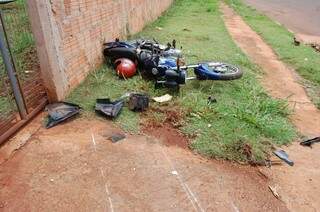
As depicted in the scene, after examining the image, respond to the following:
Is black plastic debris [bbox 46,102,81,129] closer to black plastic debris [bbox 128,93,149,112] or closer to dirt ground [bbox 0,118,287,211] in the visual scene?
dirt ground [bbox 0,118,287,211]

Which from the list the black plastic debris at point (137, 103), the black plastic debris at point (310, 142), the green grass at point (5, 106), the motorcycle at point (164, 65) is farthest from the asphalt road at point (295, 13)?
the green grass at point (5, 106)

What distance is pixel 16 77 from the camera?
3.79m

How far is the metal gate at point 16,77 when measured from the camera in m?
3.65

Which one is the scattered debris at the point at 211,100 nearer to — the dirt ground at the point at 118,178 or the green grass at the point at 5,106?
the dirt ground at the point at 118,178

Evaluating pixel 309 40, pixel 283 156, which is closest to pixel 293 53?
pixel 309 40

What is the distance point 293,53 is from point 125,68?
15.4 feet

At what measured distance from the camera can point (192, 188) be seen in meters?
3.13

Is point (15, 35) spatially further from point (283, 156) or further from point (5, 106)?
point (283, 156)

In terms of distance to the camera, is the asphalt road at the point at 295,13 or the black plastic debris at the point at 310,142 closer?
the black plastic debris at the point at 310,142

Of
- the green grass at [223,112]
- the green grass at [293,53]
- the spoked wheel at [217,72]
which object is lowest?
the green grass at [293,53]

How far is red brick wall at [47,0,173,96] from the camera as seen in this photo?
440 cm

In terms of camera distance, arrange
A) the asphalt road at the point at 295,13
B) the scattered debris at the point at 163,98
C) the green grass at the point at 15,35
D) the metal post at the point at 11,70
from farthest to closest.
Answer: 1. the asphalt road at the point at 295,13
2. the scattered debris at the point at 163,98
3. the green grass at the point at 15,35
4. the metal post at the point at 11,70

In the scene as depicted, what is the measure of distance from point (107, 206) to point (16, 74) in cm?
189

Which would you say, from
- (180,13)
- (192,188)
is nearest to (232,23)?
(180,13)
